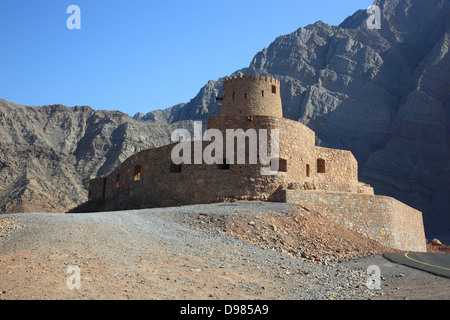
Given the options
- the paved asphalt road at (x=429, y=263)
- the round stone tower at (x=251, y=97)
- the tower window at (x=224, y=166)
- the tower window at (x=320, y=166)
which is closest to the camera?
the paved asphalt road at (x=429, y=263)

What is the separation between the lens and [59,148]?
67062mm

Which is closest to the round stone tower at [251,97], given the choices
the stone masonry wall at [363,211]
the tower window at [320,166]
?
the tower window at [320,166]

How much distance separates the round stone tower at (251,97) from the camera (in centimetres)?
2275

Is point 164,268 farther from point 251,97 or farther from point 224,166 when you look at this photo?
point 251,97

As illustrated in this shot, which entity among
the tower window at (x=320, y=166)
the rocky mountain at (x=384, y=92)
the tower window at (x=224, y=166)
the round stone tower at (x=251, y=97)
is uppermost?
the rocky mountain at (x=384, y=92)

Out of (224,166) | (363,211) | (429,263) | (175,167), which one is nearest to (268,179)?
(224,166)

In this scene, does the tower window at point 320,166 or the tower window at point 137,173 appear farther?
the tower window at point 137,173

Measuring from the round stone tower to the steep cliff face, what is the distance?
100ft

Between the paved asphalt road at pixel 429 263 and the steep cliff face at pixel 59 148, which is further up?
the steep cliff face at pixel 59 148

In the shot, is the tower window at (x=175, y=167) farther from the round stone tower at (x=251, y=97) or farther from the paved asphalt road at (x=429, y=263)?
the paved asphalt road at (x=429, y=263)

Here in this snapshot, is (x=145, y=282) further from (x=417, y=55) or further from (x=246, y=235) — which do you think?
(x=417, y=55)

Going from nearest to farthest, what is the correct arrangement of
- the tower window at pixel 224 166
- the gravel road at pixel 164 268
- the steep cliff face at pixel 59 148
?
1. the gravel road at pixel 164 268
2. the tower window at pixel 224 166
3. the steep cliff face at pixel 59 148

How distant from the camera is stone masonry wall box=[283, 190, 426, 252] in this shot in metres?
17.2
